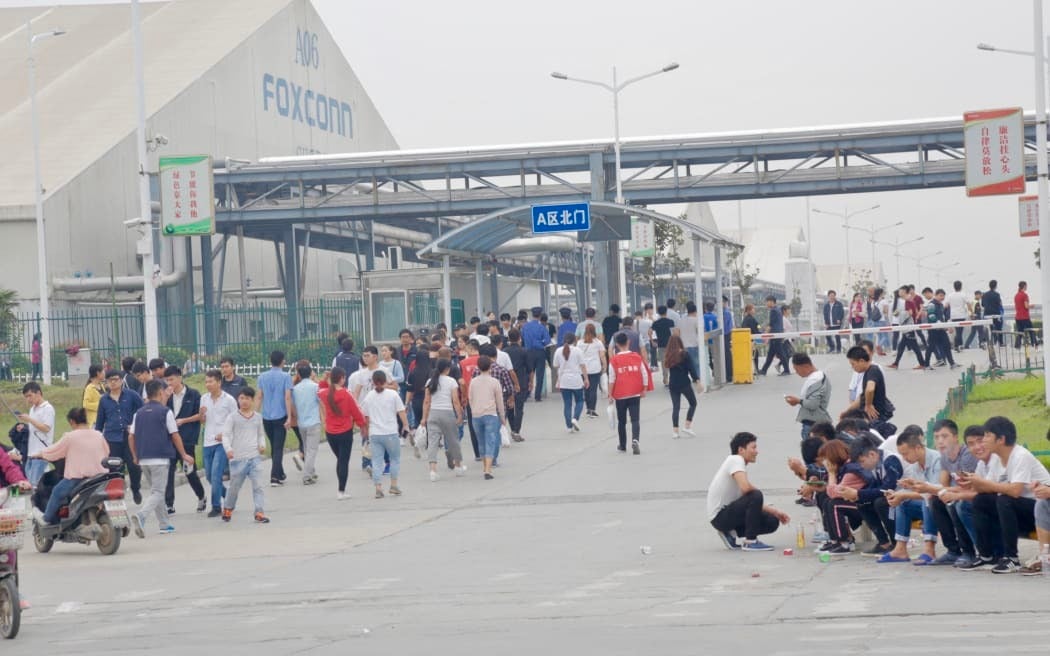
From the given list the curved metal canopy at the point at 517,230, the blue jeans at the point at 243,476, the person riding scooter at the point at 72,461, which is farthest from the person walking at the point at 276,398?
the curved metal canopy at the point at 517,230

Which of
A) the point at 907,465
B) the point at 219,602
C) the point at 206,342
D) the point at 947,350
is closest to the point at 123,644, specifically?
the point at 219,602

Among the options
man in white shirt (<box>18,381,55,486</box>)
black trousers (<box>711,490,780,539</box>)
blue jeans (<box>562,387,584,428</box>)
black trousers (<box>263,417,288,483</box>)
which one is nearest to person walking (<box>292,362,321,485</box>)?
black trousers (<box>263,417,288,483</box>)

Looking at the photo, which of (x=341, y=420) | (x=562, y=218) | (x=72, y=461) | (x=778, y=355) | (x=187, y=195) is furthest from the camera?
(x=778, y=355)

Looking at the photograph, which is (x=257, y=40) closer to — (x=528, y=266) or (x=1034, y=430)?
(x=528, y=266)

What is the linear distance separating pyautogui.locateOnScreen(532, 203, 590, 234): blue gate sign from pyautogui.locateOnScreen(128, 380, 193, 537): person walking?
13.6 metres

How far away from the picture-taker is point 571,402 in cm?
2416

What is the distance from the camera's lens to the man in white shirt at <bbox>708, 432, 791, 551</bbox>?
1327 centimetres

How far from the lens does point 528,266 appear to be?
70688 mm

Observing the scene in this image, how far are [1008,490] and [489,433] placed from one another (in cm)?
972

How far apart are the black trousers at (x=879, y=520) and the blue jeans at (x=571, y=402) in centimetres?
1131

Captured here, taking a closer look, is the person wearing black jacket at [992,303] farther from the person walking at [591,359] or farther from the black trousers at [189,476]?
the black trousers at [189,476]

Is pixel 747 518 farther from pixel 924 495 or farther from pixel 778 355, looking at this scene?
pixel 778 355

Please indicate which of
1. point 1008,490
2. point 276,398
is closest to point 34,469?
point 276,398

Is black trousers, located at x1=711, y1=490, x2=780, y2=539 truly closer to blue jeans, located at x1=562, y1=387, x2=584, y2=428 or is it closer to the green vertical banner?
blue jeans, located at x1=562, y1=387, x2=584, y2=428
